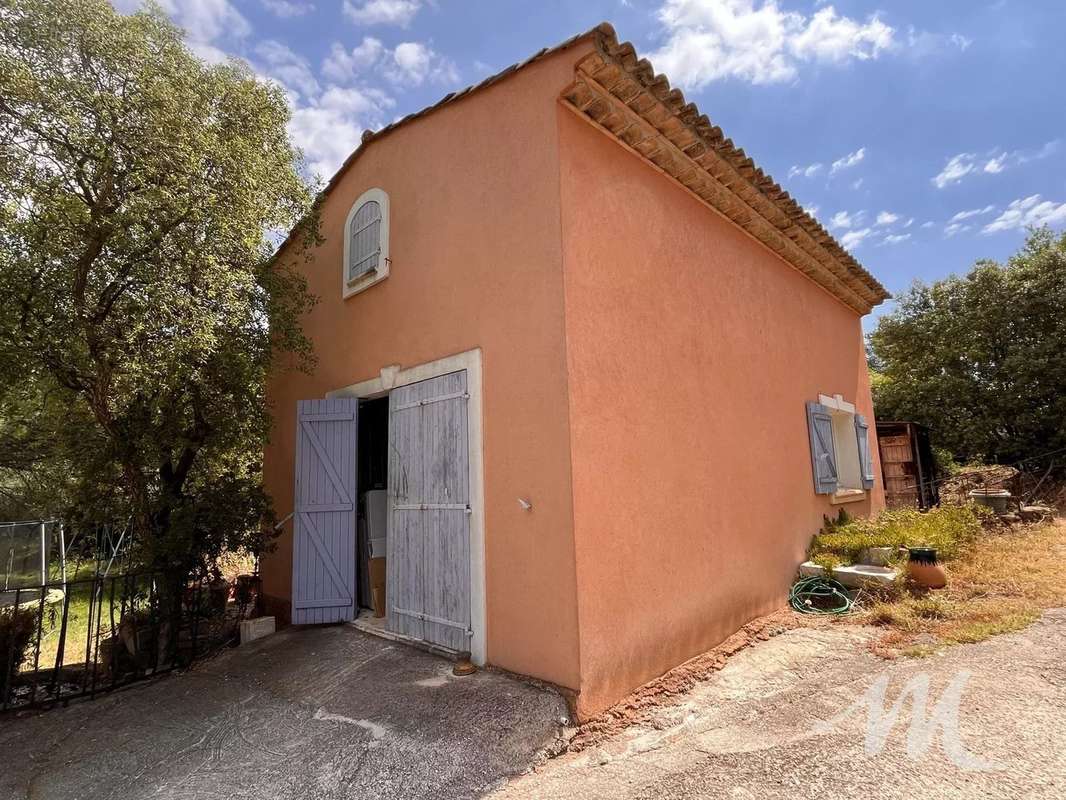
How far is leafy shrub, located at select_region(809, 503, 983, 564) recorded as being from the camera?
6500mm

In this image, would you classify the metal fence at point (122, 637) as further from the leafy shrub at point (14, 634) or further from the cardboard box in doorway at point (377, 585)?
the cardboard box in doorway at point (377, 585)

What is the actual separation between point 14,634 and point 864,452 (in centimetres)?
1061

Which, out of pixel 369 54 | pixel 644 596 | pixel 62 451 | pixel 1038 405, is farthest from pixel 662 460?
pixel 1038 405

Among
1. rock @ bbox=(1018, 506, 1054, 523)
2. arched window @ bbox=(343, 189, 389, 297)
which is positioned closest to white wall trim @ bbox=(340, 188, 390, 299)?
arched window @ bbox=(343, 189, 389, 297)

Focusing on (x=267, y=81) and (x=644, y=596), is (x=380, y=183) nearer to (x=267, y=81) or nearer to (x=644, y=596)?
(x=267, y=81)

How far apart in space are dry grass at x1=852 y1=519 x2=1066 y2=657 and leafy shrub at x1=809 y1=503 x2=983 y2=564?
0.24 meters

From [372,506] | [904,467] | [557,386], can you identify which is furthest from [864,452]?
[372,506]

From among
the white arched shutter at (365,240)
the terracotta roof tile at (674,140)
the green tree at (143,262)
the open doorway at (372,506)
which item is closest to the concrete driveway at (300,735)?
the open doorway at (372,506)

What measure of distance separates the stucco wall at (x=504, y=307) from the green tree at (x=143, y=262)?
3.92 feet

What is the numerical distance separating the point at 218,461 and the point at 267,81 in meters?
4.11

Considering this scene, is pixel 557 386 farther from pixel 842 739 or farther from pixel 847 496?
pixel 847 496

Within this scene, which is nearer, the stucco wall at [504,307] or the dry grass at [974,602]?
the stucco wall at [504,307]

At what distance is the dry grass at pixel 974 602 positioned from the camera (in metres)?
4.57

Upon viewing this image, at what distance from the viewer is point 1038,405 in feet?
46.1
